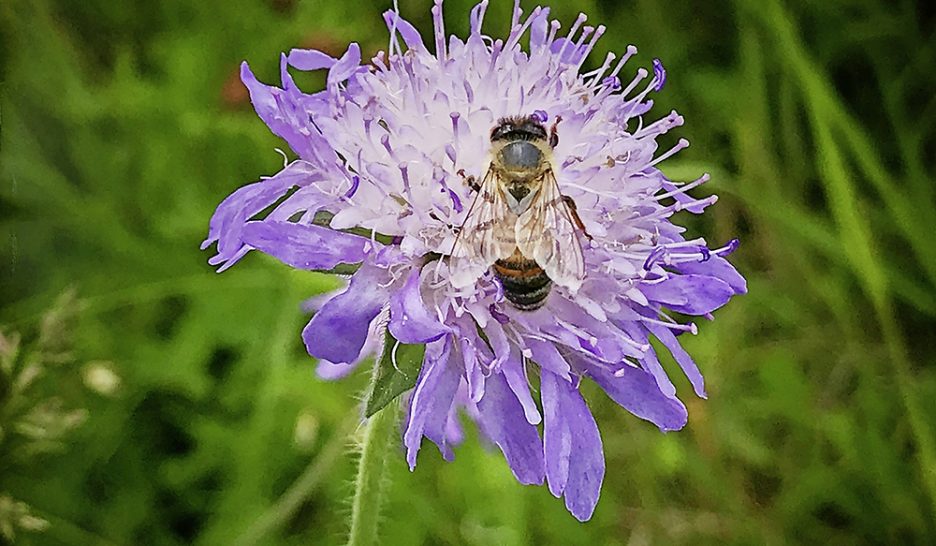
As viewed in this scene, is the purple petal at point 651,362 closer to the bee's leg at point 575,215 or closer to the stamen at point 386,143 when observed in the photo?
the bee's leg at point 575,215

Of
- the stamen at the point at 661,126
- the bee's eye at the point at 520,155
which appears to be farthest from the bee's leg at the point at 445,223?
the stamen at the point at 661,126

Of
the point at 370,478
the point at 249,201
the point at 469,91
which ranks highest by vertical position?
the point at 469,91

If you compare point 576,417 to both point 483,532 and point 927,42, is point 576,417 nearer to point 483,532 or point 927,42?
point 483,532

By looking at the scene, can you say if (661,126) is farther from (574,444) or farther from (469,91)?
(574,444)

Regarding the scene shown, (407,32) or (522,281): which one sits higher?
(407,32)

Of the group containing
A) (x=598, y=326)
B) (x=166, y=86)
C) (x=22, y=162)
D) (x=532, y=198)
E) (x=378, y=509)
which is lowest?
(x=378, y=509)

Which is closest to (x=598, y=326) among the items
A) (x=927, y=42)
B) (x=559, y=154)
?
(x=559, y=154)

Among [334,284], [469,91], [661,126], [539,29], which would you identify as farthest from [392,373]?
[334,284]
